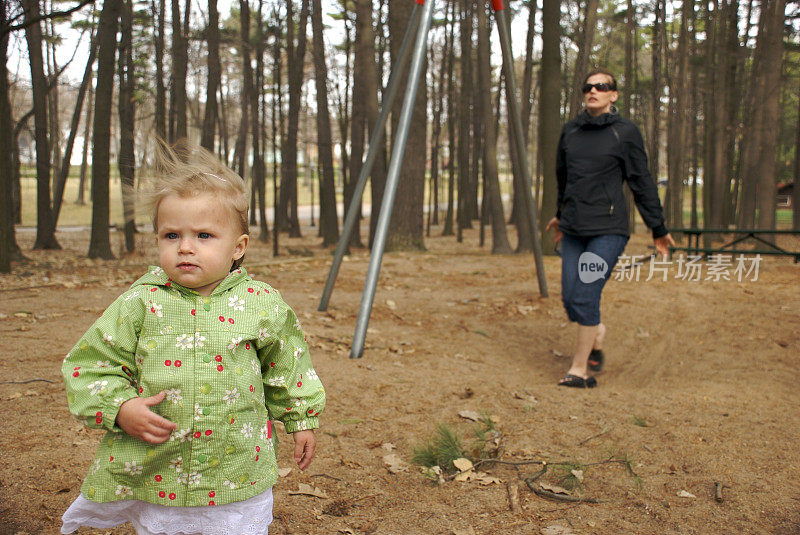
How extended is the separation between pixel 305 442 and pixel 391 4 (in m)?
11.0

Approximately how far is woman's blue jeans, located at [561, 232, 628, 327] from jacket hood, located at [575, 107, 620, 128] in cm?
77

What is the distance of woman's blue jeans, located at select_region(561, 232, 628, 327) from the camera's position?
181 inches

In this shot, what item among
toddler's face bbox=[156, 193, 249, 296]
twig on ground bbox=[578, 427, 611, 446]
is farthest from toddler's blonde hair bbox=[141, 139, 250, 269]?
twig on ground bbox=[578, 427, 611, 446]

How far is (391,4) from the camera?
11.7 metres

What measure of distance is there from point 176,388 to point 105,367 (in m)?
0.18

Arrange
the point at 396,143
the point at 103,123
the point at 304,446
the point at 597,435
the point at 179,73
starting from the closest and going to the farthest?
the point at 304,446
the point at 597,435
the point at 396,143
the point at 103,123
the point at 179,73

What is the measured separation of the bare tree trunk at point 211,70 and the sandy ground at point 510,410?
724 cm

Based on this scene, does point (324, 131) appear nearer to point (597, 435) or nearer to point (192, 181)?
point (597, 435)

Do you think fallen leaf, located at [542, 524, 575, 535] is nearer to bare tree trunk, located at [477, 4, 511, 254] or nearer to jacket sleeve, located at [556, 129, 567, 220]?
jacket sleeve, located at [556, 129, 567, 220]

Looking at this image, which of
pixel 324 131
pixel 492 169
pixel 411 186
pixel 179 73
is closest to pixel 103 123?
pixel 179 73

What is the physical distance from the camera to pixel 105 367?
169 cm

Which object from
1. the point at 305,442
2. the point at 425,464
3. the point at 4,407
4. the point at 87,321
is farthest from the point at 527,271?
the point at 305,442

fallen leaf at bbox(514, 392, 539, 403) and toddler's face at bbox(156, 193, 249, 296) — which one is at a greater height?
toddler's face at bbox(156, 193, 249, 296)

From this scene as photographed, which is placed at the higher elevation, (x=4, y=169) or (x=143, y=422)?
(x=4, y=169)
